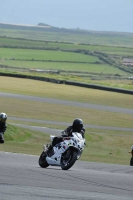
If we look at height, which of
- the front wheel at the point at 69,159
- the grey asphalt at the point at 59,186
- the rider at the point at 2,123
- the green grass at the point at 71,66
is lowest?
the green grass at the point at 71,66

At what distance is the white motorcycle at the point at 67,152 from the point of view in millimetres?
15102

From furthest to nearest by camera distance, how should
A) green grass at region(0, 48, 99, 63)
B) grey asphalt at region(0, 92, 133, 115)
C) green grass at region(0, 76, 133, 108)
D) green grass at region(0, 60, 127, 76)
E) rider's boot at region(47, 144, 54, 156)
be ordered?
green grass at region(0, 48, 99, 63)
green grass at region(0, 60, 127, 76)
green grass at region(0, 76, 133, 108)
grey asphalt at region(0, 92, 133, 115)
rider's boot at region(47, 144, 54, 156)

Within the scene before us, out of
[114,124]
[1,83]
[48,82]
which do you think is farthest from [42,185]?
[48,82]

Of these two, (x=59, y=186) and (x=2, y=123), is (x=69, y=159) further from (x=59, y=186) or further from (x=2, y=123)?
(x=2, y=123)

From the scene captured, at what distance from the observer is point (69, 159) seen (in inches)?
603

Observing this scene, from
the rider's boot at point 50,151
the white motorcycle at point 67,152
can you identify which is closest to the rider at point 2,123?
the rider's boot at point 50,151

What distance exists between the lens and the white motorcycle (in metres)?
15.1

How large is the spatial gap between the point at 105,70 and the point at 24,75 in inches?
2970

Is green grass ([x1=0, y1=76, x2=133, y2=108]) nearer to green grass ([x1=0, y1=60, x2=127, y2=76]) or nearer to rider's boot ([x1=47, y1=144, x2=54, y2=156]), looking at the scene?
rider's boot ([x1=47, y1=144, x2=54, y2=156])

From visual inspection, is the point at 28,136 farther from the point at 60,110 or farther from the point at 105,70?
the point at 105,70

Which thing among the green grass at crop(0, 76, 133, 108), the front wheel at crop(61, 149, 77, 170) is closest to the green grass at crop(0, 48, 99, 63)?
the green grass at crop(0, 76, 133, 108)

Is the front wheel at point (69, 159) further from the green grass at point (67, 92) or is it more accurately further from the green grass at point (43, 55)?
the green grass at point (43, 55)

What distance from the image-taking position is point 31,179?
1191 centimetres

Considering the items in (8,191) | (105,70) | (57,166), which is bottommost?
(105,70)
